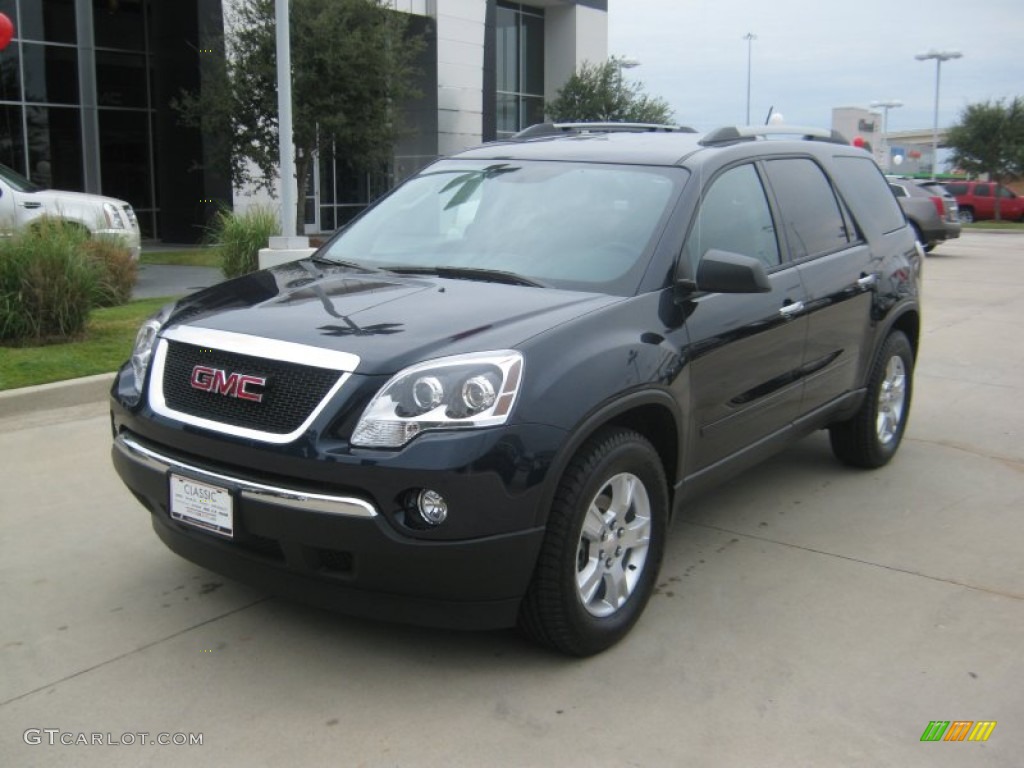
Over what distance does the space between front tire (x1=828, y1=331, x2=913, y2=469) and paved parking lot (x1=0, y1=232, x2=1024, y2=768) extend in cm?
47

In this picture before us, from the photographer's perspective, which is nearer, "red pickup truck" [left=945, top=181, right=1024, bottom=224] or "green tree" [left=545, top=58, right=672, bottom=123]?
"green tree" [left=545, top=58, right=672, bottom=123]

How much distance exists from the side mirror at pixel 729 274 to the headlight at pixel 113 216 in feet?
35.3

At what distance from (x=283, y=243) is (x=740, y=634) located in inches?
332

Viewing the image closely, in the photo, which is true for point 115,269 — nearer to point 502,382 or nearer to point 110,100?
point 502,382

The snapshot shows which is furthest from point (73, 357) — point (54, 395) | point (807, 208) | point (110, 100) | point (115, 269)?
point (110, 100)

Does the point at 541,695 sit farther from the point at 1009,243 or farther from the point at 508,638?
the point at 1009,243

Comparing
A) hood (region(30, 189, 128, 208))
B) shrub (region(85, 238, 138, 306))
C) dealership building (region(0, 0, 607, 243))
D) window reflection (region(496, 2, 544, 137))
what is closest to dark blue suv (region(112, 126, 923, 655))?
shrub (region(85, 238, 138, 306))

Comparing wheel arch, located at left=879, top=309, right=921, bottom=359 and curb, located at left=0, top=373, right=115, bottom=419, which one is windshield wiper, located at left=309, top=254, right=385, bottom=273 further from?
wheel arch, located at left=879, top=309, right=921, bottom=359

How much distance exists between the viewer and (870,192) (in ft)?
19.6

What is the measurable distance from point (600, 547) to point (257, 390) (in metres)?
1.28

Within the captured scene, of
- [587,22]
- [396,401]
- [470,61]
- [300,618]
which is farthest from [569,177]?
[587,22]

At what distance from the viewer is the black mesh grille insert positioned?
329 centimetres

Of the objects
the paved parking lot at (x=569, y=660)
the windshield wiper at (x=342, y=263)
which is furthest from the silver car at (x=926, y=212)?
the windshield wiper at (x=342, y=263)
